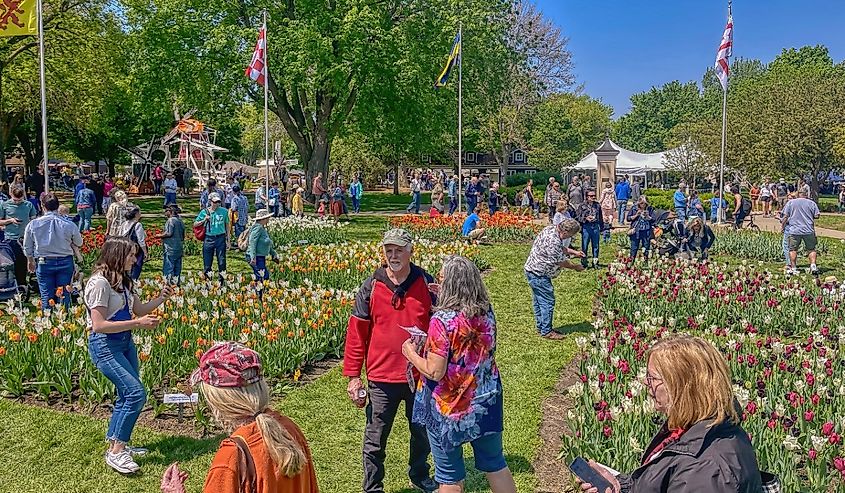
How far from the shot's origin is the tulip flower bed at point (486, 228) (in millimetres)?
19078

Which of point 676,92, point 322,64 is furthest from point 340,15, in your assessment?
point 676,92

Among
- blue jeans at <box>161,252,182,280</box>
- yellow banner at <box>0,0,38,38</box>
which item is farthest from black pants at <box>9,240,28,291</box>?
yellow banner at <box>0,0,38,38</box>

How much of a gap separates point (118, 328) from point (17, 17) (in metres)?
11.1

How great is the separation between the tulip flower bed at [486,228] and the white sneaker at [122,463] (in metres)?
13.7

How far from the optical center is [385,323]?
4695 mm

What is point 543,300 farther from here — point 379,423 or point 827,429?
point 379,423

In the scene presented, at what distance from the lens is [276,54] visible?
26.7 meters

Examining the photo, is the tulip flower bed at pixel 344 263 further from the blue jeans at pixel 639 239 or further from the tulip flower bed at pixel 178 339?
the blue jeans at pixel 639 239

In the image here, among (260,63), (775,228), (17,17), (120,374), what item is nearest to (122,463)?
(120,374)

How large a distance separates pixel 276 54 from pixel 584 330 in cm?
1984

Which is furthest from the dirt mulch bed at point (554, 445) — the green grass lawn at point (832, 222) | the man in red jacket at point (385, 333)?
the green grass lawn at point (832, 222)

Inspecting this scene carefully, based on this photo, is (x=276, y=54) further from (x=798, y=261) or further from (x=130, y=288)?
(x=130, y=288)

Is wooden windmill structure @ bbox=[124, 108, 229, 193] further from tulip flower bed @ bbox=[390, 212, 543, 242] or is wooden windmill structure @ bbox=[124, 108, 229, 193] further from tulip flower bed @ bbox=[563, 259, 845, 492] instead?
tulip flower bed @ bbox=[563, 259, 845, 492]

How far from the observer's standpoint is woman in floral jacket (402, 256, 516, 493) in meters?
4.04
